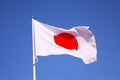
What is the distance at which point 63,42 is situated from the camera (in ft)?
28.9

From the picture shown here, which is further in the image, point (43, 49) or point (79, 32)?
point (79, 32)

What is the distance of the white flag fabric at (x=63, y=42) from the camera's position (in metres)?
8.43

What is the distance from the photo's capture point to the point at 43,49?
330 inches

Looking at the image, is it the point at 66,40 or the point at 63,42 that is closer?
the point at 63,42

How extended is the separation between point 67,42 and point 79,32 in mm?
352

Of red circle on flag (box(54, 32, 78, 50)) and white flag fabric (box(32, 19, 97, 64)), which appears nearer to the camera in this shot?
white flag fabric (box(32, 19, 97, 64))

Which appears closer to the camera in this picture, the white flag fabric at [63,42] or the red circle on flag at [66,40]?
the white flag fabric at [63,42]

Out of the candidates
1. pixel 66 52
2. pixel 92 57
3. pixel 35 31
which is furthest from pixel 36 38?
pixel 92 57

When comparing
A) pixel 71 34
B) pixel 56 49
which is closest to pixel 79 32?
pixel 71 34

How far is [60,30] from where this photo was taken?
8.76 metres

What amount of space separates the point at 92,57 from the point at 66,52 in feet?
2.04

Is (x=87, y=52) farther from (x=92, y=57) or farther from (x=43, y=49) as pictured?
(x=43, y=49)

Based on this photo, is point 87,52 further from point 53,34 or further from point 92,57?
point 53,34

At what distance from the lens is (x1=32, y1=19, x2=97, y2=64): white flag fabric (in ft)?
27.7
